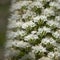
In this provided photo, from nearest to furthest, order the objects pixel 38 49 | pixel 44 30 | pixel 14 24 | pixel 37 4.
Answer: pixel 38 49, pixel 44 30, pixel 14 24, pixel 37 4

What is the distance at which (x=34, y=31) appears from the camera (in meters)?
2.28

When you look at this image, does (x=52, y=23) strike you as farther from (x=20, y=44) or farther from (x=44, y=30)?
(x=20, y=44)

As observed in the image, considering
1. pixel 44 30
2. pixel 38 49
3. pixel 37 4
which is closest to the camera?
pixel 38 49

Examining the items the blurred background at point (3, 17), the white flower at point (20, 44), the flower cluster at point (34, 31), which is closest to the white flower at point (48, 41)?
the flower cluster at point (34, 31)

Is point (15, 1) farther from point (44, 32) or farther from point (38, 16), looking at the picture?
point (44, 32)

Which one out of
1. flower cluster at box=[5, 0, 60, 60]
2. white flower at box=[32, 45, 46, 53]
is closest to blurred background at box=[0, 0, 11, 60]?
flower cluster at box=[5, 0, 60, 60]

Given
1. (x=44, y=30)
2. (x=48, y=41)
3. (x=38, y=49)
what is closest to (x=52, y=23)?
(x=44, y=30)

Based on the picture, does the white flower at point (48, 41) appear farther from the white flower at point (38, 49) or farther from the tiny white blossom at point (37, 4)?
the tiny white blossom at point (37, 4)

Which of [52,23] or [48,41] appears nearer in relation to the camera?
[48,41]

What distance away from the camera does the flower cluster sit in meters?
2.11

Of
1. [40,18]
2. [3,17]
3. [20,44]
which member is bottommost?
[3,17]

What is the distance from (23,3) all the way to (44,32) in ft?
1.54

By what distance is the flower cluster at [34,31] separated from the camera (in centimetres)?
211

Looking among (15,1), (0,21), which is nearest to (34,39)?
(15,1)
